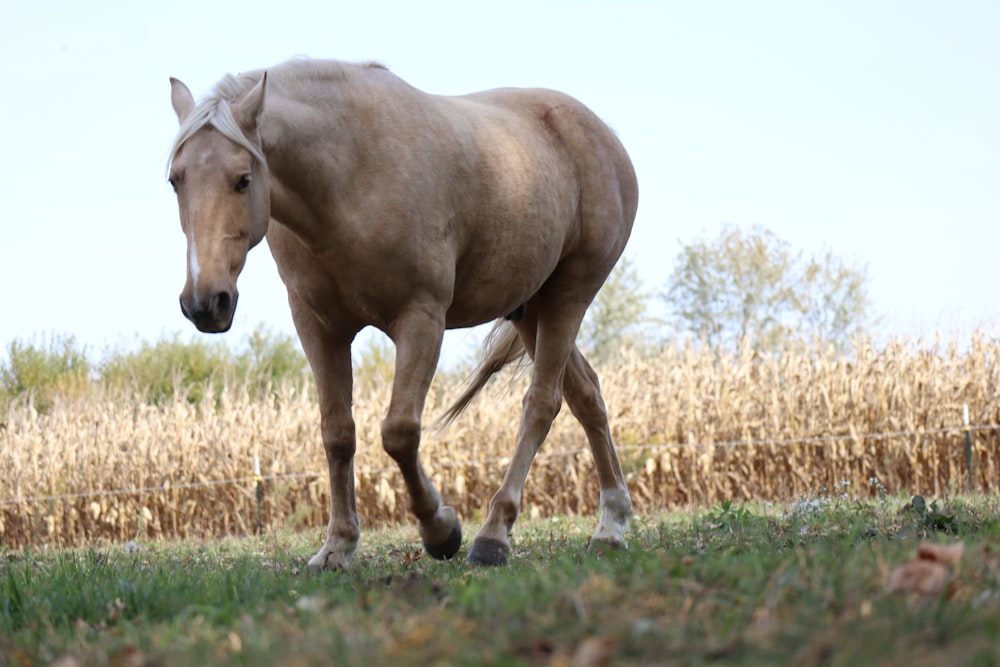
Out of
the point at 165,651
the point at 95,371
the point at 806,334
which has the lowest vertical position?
the point at 165,651

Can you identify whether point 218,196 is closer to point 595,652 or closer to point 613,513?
point 595,652

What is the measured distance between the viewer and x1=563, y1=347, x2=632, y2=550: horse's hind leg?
656cm

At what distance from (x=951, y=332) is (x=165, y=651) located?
15844mm

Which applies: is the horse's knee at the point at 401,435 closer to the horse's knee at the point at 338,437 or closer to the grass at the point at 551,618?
the horse's knee at the point at 338,437

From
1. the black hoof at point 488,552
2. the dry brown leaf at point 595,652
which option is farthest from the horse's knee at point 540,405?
the dry brown leaf at point 595,652

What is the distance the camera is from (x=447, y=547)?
216 inches

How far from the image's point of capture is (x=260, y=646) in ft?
7.01

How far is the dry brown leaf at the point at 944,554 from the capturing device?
2617 millimetres

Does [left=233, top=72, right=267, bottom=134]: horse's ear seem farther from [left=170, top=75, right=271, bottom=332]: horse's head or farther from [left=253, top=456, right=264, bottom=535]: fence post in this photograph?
[left=253, top=456, right=264, bottom=535]: fence post

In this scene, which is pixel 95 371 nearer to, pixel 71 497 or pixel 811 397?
pixel 71 497

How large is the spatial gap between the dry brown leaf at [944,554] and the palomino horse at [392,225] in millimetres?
2670

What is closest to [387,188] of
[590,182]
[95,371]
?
[590,182]

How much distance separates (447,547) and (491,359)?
2.20 metres

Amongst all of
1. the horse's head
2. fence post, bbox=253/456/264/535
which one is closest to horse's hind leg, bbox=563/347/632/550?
the horse's head
